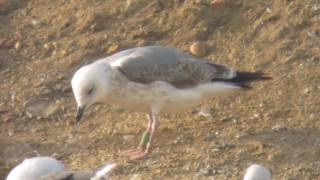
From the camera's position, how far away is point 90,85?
27.1ft

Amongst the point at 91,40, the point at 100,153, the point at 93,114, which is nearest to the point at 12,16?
the point at 91,40

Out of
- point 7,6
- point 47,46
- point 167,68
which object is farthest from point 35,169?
point 7,6

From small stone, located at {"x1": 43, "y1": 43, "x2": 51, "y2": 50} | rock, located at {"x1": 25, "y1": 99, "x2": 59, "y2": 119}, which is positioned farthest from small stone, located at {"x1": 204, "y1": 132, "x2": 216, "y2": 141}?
small stone, located at {"x1": 43, "y1": 43, "x2": 51, "y2": 50}

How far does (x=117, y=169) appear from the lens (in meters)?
8.21

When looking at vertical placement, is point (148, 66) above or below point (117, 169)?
above

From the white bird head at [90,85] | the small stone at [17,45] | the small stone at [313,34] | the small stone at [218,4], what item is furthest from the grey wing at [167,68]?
the small stone at [17,45]

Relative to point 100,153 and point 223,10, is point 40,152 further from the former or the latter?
point 223,10

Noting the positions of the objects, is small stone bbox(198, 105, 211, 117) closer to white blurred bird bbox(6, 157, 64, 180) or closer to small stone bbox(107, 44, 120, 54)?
small stone bbox(107, 44, 120, 54)

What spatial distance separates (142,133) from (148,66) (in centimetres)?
58

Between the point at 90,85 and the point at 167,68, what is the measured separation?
641 mm

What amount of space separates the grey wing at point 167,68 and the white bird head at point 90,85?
0.49 ft

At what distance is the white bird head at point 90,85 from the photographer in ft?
27.1

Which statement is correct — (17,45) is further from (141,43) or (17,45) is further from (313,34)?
(313,34)

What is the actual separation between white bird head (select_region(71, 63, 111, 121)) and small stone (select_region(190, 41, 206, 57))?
142 cm
